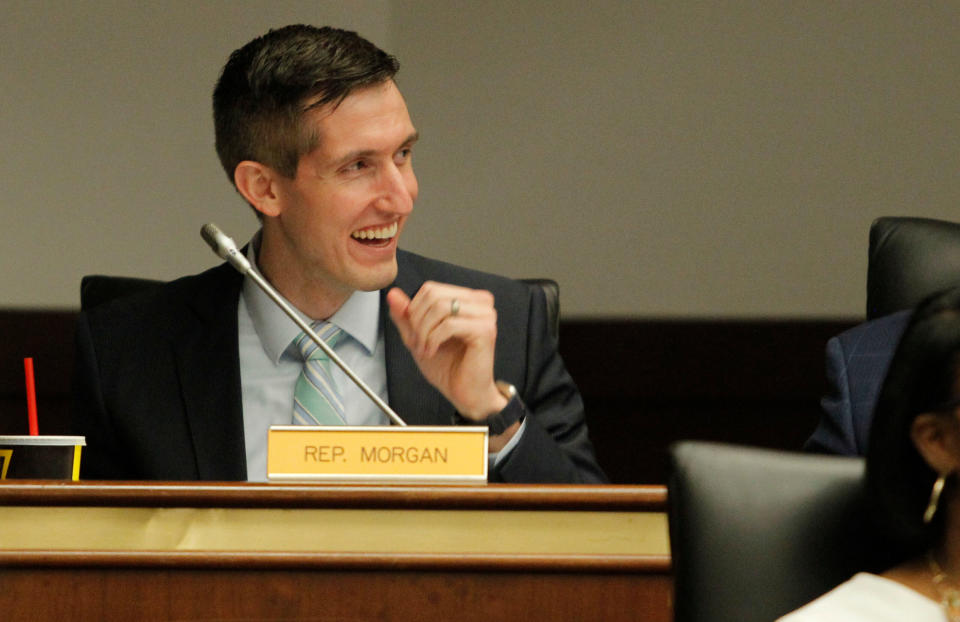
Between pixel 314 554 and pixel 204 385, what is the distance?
0.56 m

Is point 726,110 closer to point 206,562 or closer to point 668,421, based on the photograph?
point 668,421

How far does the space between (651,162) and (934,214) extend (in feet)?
1.97

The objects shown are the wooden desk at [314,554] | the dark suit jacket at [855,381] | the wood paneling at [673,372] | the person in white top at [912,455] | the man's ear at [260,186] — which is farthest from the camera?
the wood paneling at [673,372]

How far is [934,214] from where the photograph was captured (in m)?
2.60

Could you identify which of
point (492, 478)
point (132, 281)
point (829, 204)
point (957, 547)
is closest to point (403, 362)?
point (492, 478)

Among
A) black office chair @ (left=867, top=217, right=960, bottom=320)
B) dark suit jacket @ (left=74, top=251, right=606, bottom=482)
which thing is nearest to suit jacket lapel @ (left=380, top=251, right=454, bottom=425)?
dark suit jacket @ (left=74, top=251, right=606, bottom=482)

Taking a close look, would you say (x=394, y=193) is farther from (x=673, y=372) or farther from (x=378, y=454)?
(x=673, y=372)

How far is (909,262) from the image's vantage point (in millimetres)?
1478

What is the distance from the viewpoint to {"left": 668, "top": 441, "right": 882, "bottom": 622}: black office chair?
2.81ft

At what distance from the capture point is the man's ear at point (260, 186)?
5.62 feet

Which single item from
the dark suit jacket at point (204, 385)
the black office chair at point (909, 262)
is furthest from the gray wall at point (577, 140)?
the black office chair at point (909, 262)

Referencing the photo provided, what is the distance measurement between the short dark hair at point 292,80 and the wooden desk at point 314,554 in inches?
25.7

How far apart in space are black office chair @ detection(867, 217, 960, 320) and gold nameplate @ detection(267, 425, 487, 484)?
59 cm

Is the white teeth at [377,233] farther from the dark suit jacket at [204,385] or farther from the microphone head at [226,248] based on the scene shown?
the microphone head at [226,248]
